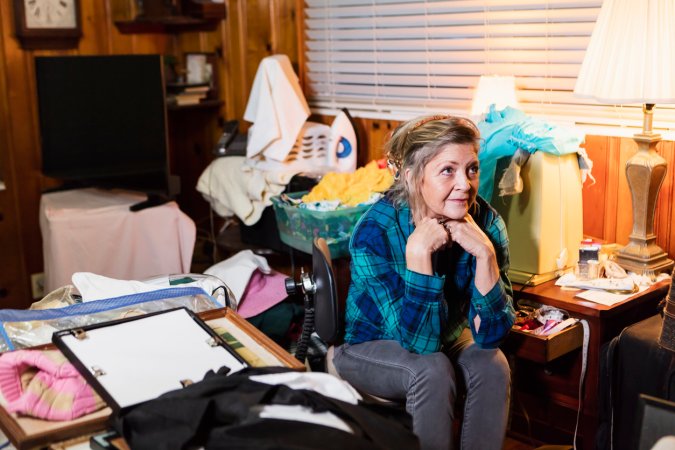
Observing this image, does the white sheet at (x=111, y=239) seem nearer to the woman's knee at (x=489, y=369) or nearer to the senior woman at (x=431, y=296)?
the senior woman at (x=431, y=296)

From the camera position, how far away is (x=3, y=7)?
340cm

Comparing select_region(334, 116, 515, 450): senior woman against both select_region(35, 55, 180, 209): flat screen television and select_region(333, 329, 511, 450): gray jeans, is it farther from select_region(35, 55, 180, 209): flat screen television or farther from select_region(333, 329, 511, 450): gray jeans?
select_region(35, 55, 180, 209): flat screen television

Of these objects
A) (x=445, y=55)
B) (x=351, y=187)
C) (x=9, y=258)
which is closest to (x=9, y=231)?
(x=9, y=258)

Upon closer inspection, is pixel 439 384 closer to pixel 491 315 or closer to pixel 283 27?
pixel 491 315

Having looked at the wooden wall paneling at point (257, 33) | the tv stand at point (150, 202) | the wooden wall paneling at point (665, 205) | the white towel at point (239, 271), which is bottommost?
the white towel at point (239, 271)

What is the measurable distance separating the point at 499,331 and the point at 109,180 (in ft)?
6.78

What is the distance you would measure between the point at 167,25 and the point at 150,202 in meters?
1.10

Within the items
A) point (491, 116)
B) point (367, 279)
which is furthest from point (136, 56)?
point (367, 279)

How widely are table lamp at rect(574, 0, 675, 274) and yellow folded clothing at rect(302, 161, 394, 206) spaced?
2.60 ft

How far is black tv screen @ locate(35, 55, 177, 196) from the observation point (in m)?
3.36

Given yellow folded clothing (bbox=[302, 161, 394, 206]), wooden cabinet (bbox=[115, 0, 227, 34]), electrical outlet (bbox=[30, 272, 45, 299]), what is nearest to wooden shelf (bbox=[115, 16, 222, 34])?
wooden cabinet (bbox=[115, 0, 227, 34])

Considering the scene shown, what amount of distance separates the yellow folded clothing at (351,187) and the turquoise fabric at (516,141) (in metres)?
0.43

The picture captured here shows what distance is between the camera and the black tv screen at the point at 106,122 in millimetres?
3361

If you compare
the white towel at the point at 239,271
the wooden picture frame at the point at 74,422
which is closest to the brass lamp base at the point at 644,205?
the white towel at the point at 239,271
